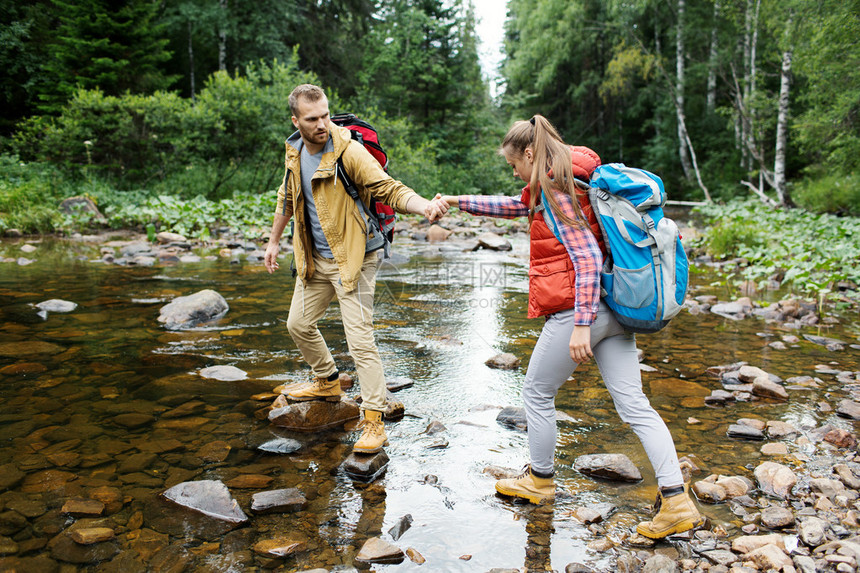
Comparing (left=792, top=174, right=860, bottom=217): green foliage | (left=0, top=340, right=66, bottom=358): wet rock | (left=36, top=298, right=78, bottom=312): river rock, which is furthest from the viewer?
(left=792, top=174, right=860, bottom=217): green foliage

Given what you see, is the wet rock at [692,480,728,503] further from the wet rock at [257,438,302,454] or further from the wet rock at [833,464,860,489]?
the wet rock at [257,438,302,454]

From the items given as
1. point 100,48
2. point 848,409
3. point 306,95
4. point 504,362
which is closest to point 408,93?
point 100,48

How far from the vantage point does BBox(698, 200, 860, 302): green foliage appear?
7774mm

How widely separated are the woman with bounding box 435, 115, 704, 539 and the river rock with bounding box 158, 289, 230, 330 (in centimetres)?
465

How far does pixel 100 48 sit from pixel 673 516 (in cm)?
2356

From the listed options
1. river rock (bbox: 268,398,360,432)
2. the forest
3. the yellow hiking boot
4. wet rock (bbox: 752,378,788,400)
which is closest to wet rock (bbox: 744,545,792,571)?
the yellow hiking boot

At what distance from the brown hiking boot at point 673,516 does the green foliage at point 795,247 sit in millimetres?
5750

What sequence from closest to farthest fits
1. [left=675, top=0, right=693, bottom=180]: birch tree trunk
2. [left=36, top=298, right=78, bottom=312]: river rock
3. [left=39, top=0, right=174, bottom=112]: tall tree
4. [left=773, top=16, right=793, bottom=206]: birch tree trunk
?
[left=36, top=298, right=78, bottom=312]: river rock → [left=773, top=16, right=793, bottom=206]: birch tree trunk → [left=39, top=0, right=174, bottom=112]: tall tree → [left=675, top=0, right=693, bottom=180]: birch tree trunk

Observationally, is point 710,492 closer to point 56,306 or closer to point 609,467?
point 609,467

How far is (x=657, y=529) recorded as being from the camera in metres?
2.59

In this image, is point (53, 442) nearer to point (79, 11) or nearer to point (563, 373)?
point (563, 373)

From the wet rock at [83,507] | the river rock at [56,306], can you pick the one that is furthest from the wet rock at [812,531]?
the river rock at [56,306]

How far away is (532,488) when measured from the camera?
2967mm

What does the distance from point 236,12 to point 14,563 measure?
27.9m
